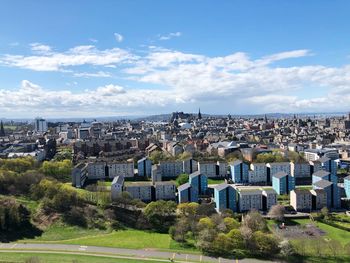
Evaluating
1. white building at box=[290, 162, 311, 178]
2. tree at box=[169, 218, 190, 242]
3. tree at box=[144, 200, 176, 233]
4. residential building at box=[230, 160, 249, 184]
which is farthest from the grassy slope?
white building at box=[290, 162, 311, 178]

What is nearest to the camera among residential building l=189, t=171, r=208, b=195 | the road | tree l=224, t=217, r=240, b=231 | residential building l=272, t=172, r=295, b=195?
the road

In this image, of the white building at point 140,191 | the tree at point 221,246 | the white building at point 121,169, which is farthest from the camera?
the white building at point 121,169

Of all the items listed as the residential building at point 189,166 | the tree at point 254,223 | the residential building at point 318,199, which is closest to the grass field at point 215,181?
the residential building at point 189,166

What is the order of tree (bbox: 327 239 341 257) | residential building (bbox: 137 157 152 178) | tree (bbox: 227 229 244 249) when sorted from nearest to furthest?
tree (bbox: 327 239 341 257)
tree (bbox: 227 229 244 249)
residential building (bbox: 137 157 152 178)

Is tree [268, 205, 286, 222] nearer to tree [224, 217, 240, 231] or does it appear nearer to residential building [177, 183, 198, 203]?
tree [224, 217, 240, 231]

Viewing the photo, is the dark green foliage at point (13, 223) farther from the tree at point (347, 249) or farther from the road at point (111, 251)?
the tree at point (347, 249)

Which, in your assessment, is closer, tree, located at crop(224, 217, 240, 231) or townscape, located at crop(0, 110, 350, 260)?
tree, located at crop(224, 217, 240, 231)
